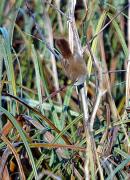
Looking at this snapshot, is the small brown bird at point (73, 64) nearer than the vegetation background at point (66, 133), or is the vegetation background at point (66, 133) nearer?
the small brown bird at point (73, 64)

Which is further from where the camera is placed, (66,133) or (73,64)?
(66,133)

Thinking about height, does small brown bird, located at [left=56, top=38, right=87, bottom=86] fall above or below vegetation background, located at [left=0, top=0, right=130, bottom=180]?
above

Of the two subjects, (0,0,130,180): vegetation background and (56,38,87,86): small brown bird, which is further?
(0,0,130,180): vegetation background

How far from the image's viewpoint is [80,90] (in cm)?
110

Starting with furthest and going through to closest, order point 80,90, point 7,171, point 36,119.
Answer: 1. point 36,119
2. point 7,171
3. point 80,90

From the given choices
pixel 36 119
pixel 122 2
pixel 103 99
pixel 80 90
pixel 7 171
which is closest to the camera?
pixel 80 90

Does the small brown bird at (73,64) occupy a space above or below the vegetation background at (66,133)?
above

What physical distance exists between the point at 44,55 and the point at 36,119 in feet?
2.28

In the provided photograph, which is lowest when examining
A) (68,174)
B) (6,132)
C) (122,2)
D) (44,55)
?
(68,174)

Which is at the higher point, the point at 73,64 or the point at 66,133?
the point at 73,64

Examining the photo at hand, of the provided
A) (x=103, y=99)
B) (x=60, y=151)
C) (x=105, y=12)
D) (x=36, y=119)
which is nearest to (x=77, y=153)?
(x=60, y=151)

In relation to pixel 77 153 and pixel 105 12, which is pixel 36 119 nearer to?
pixel 77 153

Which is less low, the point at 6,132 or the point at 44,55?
the point at 44,55

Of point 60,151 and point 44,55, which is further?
point 44,55
